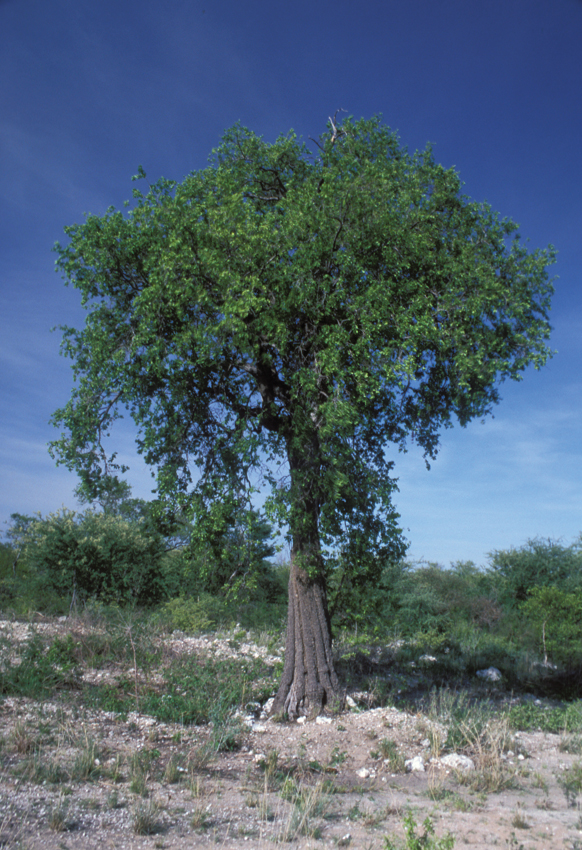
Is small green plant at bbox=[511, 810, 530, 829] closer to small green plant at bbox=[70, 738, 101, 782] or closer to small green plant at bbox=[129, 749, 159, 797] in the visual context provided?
small green plant at bbox=[129, 749, 159, 797]

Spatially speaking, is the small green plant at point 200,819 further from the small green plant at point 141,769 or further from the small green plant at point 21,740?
the small green plant at point 21,740

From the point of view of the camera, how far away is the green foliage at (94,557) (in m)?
18.0

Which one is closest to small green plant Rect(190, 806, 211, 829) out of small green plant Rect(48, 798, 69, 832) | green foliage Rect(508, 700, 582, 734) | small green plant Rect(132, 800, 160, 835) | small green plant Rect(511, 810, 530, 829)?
small green plant Rect(132, 800, 160, 835)

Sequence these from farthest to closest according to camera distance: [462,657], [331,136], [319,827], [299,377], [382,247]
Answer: [462,657]
[331,136]
[382,247]
[299,377]
[319,827]

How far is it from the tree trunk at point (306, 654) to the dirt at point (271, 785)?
0.42 metres

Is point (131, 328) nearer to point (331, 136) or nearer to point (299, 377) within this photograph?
point (299, 377)

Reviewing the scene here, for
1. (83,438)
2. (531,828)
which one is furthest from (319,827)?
(83,438)

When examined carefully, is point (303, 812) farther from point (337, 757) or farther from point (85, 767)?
point (337, 757)

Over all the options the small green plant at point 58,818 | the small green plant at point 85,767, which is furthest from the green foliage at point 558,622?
the small green plant at point 58,818

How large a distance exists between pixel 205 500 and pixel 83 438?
230 centimetres

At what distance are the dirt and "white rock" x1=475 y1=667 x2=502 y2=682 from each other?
13.4 feet

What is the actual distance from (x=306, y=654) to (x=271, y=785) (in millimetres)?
3229

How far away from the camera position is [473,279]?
28.7 ft

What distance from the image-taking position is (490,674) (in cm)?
1303
